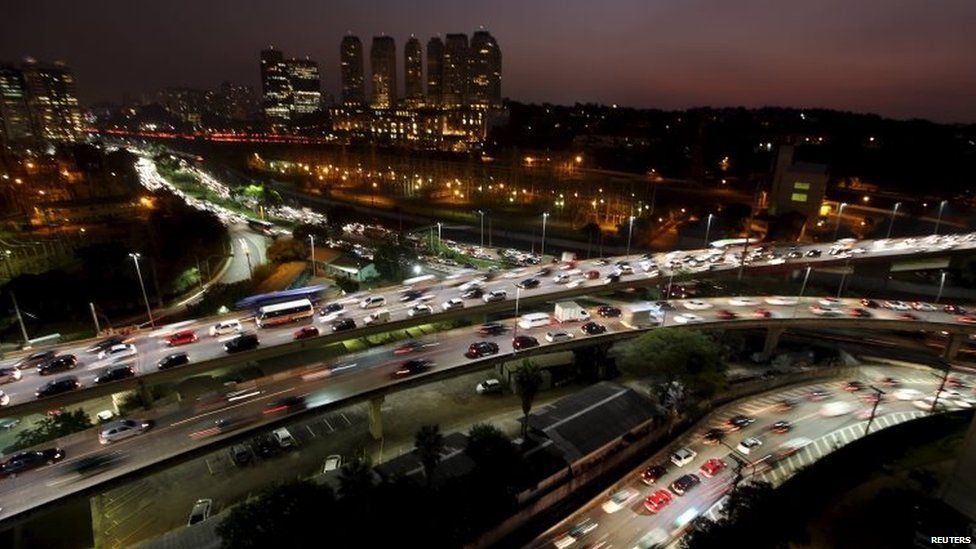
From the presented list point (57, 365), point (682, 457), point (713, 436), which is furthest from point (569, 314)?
point (57, 365)

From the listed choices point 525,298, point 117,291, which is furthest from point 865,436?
point 117,291

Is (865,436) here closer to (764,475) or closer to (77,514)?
(764,475)

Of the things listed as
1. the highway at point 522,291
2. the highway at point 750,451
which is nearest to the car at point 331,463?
the highway at point 522,291

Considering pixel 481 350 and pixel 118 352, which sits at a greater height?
pixel 481 350

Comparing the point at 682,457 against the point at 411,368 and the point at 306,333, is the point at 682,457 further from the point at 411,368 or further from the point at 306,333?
the point at 306,333

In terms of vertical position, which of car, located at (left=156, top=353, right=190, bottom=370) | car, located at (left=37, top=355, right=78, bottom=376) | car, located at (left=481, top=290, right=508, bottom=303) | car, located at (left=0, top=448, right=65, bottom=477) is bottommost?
car, located at (left=0, top=448, right=65, bottom=477)

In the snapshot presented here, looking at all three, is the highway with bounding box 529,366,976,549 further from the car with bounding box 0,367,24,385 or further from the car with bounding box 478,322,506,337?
the car with bounding box 0,367,24,385

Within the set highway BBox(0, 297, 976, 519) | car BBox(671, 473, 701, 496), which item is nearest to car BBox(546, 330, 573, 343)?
highway BBox(0, 297, 976, 519)
